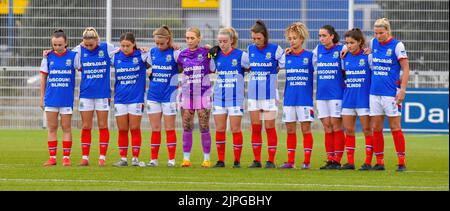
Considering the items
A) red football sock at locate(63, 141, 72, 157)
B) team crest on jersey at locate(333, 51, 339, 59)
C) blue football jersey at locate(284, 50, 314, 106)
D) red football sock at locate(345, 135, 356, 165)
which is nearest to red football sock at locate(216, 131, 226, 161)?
blue football jersey at locate(284, 50, 314, 106)

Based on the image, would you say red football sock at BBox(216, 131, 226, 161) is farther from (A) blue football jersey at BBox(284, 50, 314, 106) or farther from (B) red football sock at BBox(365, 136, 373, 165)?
(B) red football sock at BBox(365, 136, 373, 165)

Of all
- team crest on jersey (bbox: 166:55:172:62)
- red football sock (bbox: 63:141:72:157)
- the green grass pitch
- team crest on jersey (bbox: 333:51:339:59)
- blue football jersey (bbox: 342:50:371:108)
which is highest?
team crest on jersey (bbox: 333:51:339:59)

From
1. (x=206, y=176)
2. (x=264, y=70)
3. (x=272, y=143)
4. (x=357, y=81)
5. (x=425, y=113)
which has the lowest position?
(x=206, y=176)

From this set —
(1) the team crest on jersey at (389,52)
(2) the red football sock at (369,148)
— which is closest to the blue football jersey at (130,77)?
(2) the red football sock at (369,148)

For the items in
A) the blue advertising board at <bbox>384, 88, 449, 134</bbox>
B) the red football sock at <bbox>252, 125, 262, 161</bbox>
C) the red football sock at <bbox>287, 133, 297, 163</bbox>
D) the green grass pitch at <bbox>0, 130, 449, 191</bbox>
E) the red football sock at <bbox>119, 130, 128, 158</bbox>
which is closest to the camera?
the green grass pitch at <bbox>0, 130, 449, 191</bbox>

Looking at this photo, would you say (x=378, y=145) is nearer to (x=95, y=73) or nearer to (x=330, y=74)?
(x=330, y=74)

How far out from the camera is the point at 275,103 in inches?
536

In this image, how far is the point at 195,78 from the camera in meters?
13.7

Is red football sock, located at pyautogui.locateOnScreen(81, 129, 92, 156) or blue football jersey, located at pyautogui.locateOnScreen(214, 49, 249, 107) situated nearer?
blue football jersey, located at pyautogui.locateOnScreen(214, 49, 249, 107)

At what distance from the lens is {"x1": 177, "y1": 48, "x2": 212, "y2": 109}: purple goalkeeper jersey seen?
13664 mm

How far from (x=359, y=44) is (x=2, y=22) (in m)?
13.3

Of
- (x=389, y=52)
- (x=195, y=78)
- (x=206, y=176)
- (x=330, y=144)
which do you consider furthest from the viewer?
(x=195, y=78)

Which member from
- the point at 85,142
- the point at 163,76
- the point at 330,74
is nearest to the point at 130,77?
the point at 163,76

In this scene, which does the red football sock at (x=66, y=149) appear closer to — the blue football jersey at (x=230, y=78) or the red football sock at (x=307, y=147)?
the blue football jersey at (x=230, y=78)
